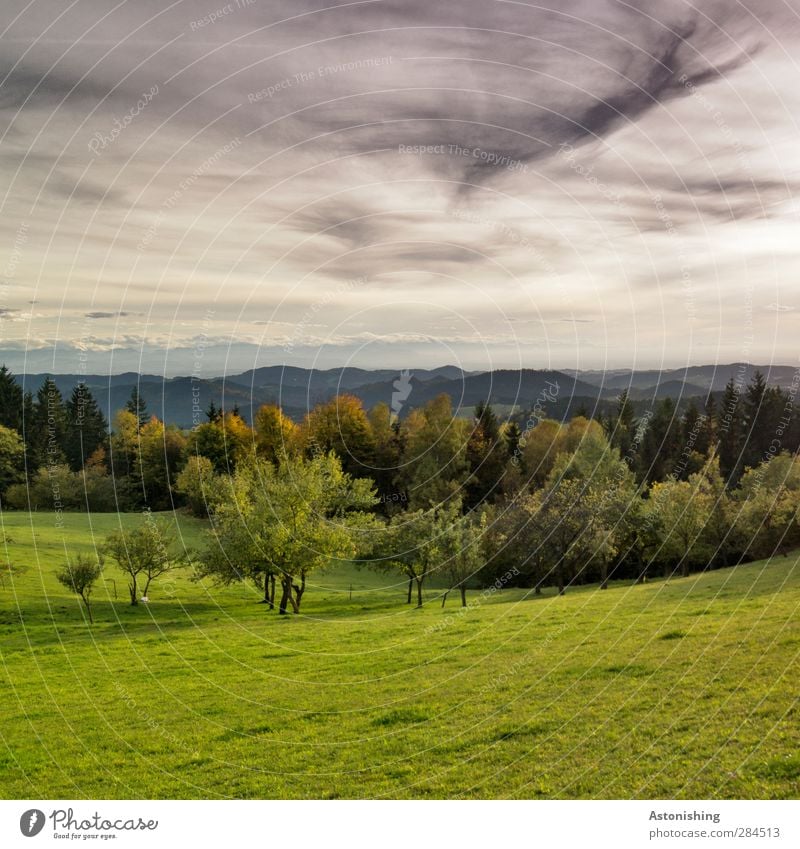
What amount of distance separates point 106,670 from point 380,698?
48.1ft

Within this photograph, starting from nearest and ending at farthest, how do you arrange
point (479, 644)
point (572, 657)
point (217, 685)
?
point (572, 657)
point (217, 685)
point (479, 644)

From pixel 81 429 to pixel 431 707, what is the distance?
8799 centimetres

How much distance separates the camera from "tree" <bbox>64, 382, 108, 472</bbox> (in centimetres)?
9336

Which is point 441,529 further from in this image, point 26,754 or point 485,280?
point 26,754

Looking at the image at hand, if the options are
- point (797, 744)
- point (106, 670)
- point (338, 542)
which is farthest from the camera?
point (338, 542)

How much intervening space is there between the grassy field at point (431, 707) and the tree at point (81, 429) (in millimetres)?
66362

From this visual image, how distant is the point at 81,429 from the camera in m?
91.3

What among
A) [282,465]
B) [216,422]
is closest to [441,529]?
[282,465]

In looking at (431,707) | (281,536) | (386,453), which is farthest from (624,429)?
(431,707)

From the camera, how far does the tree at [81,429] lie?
9336cm

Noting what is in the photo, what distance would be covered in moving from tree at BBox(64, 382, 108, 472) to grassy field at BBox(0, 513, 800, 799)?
218 feet

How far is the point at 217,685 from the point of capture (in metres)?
22.5

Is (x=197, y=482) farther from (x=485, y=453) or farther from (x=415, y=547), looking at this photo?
(x=485, y=453)

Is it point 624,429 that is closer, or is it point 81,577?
point 81,577
